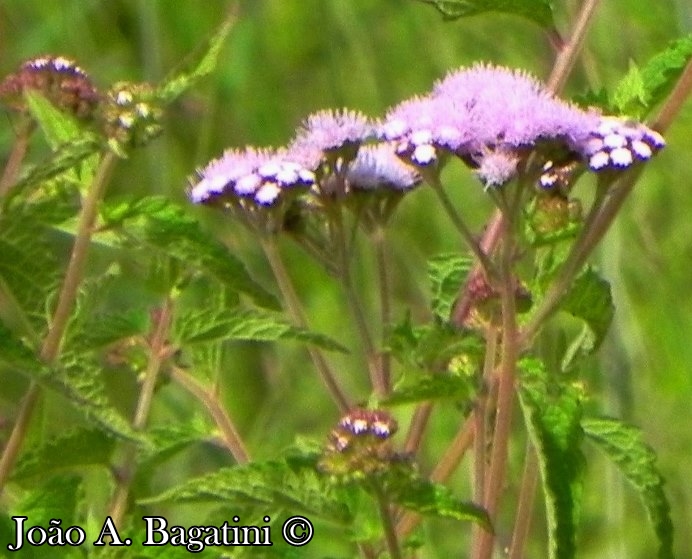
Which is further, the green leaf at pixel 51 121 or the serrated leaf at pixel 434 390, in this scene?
the green leaf at pixel 51 121

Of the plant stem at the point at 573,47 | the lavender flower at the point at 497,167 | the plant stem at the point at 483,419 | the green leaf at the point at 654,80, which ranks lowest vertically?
the plant stem at the point at 483,419

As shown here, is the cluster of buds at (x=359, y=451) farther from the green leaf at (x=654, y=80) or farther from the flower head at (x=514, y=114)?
the green leaf at (x=654, y=80)

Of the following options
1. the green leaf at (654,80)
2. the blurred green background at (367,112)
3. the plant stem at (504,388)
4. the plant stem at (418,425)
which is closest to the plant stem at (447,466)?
the plant stem at (418,425)

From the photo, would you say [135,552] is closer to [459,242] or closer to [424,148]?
[424,148]

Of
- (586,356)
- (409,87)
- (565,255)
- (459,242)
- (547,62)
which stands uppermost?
(409,87)

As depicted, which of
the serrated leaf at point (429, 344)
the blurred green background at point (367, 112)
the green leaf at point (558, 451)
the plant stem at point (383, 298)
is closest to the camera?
the green leaf at point (558, 451)

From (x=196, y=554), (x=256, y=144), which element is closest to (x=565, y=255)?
(x=196, y=554)
